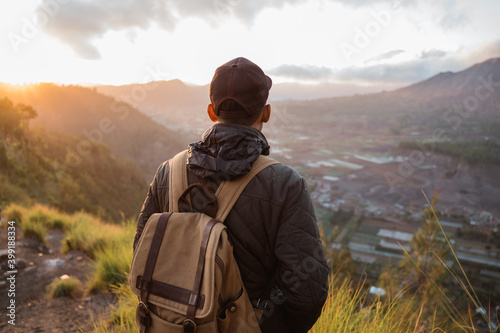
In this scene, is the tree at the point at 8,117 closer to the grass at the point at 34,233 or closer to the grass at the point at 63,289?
the grass at the point at 34,233

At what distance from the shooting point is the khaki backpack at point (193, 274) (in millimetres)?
983

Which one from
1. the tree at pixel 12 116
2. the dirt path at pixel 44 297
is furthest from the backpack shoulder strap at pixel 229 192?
the tree at pixel 12 116

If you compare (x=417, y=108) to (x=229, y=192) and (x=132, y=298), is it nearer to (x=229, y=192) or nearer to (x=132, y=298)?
(x=132, y=298)

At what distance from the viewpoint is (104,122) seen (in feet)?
141

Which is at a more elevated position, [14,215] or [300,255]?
[300,255]

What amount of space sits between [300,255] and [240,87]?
70cm

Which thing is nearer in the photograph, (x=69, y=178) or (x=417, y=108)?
(x=69, y=178)

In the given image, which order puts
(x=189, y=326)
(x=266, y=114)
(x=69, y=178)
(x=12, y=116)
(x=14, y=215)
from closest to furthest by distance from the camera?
(x=189, y=326)
(x=266, y=114)
(x=14, y=215)
(x=12, y=116)
(x=69, y=178)

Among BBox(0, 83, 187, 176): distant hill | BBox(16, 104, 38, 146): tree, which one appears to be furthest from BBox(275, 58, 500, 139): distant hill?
BBox(16, 104, 38, 146): tree

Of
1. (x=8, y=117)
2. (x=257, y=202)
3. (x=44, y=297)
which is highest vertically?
(x=257, y=202)

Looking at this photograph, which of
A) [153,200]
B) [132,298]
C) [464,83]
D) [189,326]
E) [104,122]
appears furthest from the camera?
[464,83]

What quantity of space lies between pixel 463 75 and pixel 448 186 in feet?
304

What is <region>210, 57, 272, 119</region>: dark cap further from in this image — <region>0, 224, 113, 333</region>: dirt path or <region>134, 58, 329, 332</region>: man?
<region>0, 224, 113, 333</region>: dirt path

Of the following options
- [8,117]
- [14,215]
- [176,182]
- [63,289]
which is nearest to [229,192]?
[176,182]
